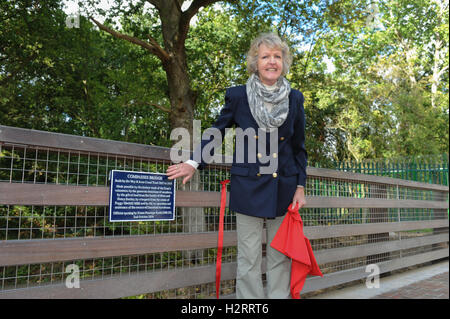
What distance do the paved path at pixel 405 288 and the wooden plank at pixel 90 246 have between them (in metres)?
2.09

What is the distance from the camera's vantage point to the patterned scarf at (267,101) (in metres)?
2.49

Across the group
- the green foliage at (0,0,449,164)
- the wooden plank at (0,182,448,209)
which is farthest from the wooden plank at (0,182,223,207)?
the green foliage at (0,0,449,164)

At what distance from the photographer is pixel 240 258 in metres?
2.50

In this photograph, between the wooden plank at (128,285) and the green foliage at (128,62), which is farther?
the green foliage at (128,62)

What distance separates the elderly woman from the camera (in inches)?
96.6

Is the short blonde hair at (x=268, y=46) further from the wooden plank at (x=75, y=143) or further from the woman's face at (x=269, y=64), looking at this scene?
the wooden plank at (x=75, y=143)

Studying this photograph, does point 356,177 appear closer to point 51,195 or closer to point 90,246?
point 90,246

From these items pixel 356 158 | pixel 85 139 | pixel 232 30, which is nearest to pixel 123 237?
pixel 85 139

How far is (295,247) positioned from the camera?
246cm

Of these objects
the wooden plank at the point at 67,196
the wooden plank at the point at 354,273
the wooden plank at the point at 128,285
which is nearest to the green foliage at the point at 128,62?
the wooden plank at the point at 354,273

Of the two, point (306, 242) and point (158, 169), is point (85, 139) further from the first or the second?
point (306, 242)

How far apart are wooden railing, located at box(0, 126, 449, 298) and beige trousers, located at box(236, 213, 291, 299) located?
717 millimetres

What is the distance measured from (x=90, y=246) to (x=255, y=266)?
1190mm
